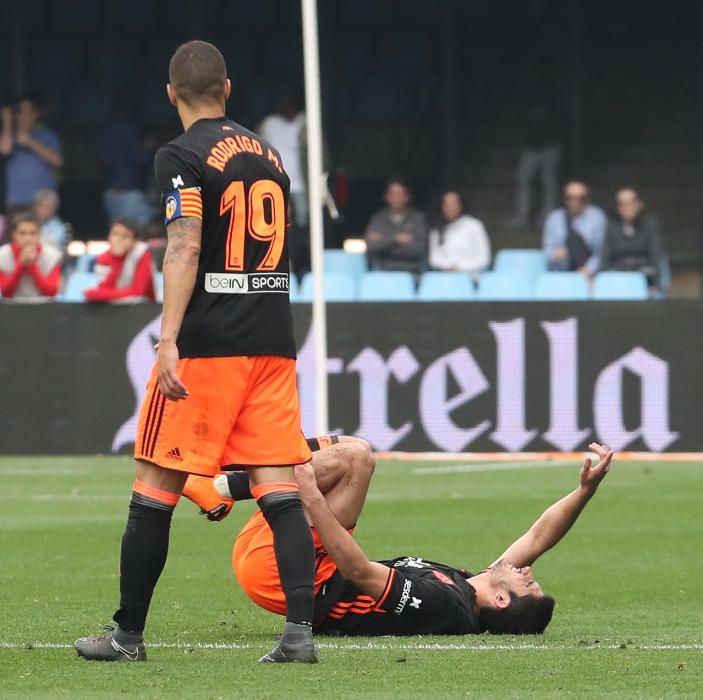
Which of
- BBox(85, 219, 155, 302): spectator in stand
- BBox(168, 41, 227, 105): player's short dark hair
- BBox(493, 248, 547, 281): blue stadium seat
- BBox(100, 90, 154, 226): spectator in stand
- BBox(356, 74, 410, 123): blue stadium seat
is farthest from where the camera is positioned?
BBox(356, 74, 410, 123): blue stadium seat

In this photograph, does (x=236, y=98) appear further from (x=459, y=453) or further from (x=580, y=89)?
(x=459, y=453)

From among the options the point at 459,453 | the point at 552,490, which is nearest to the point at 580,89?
the point at 459,453

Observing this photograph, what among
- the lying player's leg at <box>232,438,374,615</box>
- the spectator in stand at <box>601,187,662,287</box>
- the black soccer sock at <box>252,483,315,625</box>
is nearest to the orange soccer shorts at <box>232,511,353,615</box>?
the lying player's leg at <box>232,438,374,615</box>

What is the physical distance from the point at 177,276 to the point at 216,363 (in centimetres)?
33

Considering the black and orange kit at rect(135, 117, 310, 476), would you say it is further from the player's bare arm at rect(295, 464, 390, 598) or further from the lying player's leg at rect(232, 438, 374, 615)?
the lying player's leg at rect(232, 438, 374, 615)

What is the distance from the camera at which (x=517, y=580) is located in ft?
23.0

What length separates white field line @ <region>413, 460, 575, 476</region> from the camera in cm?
1465

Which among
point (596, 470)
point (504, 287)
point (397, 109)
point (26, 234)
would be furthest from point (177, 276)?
point (397, 109)

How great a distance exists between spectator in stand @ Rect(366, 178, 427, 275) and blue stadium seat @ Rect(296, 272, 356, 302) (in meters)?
0.96

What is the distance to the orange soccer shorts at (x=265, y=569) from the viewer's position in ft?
22.5

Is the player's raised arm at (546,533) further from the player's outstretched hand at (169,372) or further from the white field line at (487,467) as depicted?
the white field line at (487,467)

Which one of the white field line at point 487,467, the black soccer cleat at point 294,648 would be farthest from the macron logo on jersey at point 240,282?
the white field line at point 487,467

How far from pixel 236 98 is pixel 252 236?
17.8 metres

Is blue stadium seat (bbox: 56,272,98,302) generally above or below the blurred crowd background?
below
